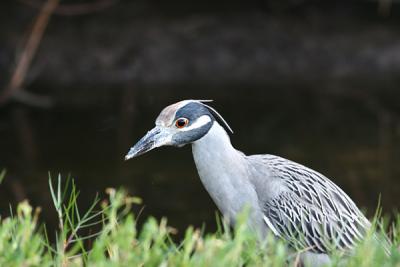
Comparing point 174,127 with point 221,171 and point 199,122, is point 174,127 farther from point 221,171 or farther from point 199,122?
point 221,171

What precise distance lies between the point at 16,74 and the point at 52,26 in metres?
1.44

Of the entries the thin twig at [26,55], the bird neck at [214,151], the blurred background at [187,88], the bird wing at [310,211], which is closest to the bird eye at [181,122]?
the bird neck at [214,151]

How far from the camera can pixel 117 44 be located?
1005cm

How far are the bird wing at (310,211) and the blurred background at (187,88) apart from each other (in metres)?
2.21

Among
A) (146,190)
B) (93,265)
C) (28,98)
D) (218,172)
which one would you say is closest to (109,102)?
(28,98)

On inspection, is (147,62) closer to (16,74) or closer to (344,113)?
(16,74)

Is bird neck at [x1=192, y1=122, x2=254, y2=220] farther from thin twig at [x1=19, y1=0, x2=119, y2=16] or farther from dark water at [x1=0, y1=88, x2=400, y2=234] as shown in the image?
thin twig at [x1=19, y1=0, x2=119, y2=16]

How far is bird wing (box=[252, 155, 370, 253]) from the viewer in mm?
4414

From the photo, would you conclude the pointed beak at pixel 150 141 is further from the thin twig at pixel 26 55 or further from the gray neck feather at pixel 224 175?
the thin twig at pixel 26 55

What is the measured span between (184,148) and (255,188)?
375cm

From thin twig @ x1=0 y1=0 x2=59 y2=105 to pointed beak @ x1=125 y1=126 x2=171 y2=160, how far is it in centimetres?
448

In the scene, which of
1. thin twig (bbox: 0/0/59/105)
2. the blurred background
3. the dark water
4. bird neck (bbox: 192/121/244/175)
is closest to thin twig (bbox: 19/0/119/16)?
the blurred background

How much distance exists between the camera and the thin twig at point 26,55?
8.74 m

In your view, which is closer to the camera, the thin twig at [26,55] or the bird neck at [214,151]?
the bird neck at [214,151]
